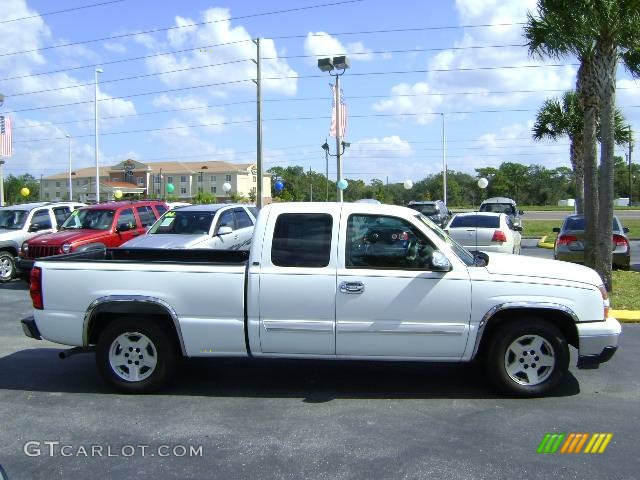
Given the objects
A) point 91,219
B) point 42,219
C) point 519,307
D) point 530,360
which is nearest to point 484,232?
point 91,219

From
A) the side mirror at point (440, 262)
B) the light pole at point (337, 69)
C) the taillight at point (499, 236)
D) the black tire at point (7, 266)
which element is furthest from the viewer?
the light pole at point (337, 69)

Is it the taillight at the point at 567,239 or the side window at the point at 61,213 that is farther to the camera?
the side window at the point at 61,213

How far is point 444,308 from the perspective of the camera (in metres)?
5.52

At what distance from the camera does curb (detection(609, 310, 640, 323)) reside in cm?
923

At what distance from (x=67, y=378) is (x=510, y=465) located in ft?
14.9

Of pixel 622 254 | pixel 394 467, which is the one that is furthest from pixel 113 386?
pixel 622 254

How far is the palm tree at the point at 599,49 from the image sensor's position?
10398 mm

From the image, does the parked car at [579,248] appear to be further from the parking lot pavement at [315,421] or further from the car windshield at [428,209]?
the car windshield at [428,209]

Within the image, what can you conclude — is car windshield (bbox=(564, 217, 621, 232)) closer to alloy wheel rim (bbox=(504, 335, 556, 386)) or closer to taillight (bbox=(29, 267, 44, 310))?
alloy wheel rim (bbox=(504, 335, 556, 386))

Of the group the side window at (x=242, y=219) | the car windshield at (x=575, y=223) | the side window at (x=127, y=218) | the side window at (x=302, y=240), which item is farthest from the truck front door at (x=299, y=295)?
the car windshield at (x=575, y=223)

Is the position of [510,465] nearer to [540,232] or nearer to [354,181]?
[540,232]

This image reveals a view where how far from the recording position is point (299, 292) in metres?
5.60

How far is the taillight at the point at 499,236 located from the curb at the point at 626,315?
544 centimetres

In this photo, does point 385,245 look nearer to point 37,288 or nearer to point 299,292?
point 299,292
